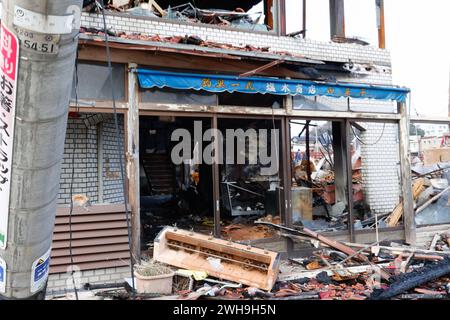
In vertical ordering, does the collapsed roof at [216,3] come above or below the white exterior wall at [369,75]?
above

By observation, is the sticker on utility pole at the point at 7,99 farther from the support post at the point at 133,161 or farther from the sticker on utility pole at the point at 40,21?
the support post at the point at 133,161

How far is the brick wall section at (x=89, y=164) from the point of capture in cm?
785

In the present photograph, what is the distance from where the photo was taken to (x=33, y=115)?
232cm

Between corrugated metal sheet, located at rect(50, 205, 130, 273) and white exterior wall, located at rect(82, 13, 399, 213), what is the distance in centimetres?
433

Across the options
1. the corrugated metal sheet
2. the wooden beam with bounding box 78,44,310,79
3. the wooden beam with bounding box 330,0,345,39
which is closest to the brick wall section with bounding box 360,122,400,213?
the wooden beam with bounding box 330,0,345,39

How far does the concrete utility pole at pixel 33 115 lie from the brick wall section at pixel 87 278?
14.6 feet

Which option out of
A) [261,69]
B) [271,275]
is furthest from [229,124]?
[271,275]

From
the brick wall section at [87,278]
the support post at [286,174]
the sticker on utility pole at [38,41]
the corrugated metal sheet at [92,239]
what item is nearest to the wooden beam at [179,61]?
the support post at [286,174]

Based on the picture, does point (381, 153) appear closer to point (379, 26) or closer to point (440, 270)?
point (379, 26)

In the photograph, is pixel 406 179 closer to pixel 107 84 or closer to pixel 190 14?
pixel 190 14

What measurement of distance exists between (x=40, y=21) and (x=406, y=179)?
9.82m

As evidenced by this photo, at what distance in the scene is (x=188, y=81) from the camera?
26.2ft

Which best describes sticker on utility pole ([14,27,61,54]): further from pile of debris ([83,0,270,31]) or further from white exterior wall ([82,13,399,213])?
white exterior wall ([82,13,399,213])
